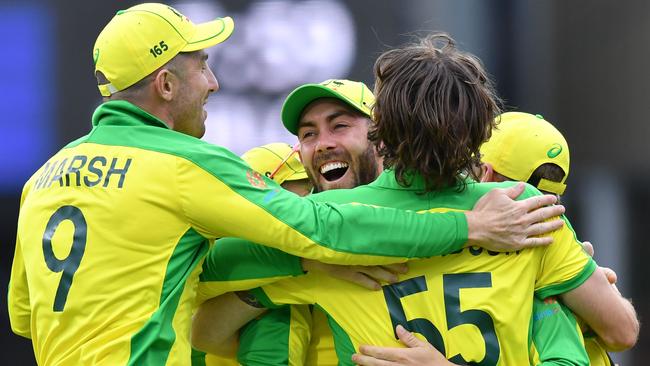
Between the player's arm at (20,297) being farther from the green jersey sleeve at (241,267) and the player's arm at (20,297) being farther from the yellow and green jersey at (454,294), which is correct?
the yellow and green jersey at (454,294)

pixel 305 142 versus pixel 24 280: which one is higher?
pixel 305 142

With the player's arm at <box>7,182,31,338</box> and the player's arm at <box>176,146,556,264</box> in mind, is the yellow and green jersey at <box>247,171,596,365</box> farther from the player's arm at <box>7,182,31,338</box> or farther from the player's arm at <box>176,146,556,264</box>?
the player's arm at <box>7,182,31,338</box>

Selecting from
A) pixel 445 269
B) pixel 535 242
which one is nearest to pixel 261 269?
pixel 445 269

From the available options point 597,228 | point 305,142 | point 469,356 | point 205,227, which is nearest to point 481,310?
point 469,356

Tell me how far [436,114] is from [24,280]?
1254 millimetres

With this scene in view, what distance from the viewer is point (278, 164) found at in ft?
13.3

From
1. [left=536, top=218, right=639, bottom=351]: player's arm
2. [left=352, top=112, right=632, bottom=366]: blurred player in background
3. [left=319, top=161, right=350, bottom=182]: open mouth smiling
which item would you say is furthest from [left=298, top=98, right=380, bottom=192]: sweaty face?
[left=536, top=218, right=639, bottom=351]: player's arm

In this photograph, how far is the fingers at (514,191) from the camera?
281 cm

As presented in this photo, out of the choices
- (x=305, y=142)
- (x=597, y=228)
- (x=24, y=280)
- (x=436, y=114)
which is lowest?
(x=597, y=228)

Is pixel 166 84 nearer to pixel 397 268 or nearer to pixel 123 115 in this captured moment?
pixel 123 115

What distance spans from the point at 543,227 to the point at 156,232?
3.18ft

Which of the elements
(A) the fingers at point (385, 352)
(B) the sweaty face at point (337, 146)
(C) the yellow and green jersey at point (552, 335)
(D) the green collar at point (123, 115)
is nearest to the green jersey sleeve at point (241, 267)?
(A) the fingers at point (385, 352)

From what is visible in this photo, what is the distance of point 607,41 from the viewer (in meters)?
5.89

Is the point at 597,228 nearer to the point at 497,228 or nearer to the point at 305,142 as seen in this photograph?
the point at 305,142
